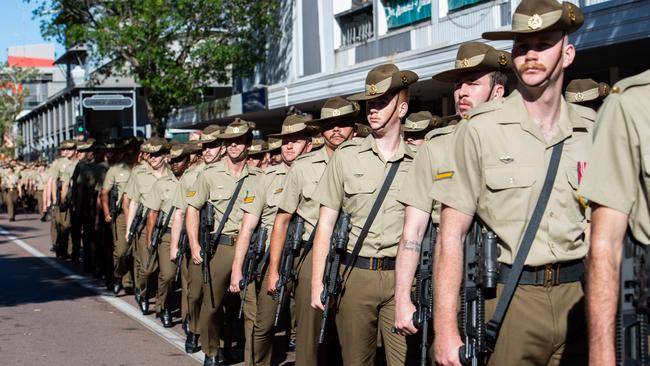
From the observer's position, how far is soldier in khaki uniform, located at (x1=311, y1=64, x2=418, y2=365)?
6.03m

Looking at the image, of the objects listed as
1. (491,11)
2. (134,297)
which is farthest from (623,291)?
(491,11)

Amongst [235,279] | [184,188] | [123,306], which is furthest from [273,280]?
[123,306]

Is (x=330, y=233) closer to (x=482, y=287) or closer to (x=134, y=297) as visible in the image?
(x=482, y=287)

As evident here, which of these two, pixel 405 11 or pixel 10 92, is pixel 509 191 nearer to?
pixel 405 11

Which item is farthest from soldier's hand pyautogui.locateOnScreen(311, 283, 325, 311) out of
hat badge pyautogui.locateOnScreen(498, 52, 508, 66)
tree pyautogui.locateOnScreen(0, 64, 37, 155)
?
tree pyautogui.locateOnScreen(0, 64, 37, 155)

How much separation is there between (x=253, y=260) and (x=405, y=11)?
57.0 ft

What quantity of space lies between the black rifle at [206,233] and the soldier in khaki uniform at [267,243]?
2.20ft

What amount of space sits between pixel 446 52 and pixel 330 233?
11.5m

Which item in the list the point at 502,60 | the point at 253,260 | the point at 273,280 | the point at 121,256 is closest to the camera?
the point at 502,60

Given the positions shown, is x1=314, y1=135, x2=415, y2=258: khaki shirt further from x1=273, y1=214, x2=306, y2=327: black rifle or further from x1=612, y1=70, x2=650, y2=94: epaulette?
x1=612, y1=70, x2=650, y2=94: epaulette

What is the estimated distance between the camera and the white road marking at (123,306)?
1058 cm

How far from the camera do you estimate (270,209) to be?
8.82 metres

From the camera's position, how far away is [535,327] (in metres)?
3.93

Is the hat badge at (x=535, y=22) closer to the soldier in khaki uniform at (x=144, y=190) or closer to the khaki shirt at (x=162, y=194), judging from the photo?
the khaki shirt at (x=162, y=194)
